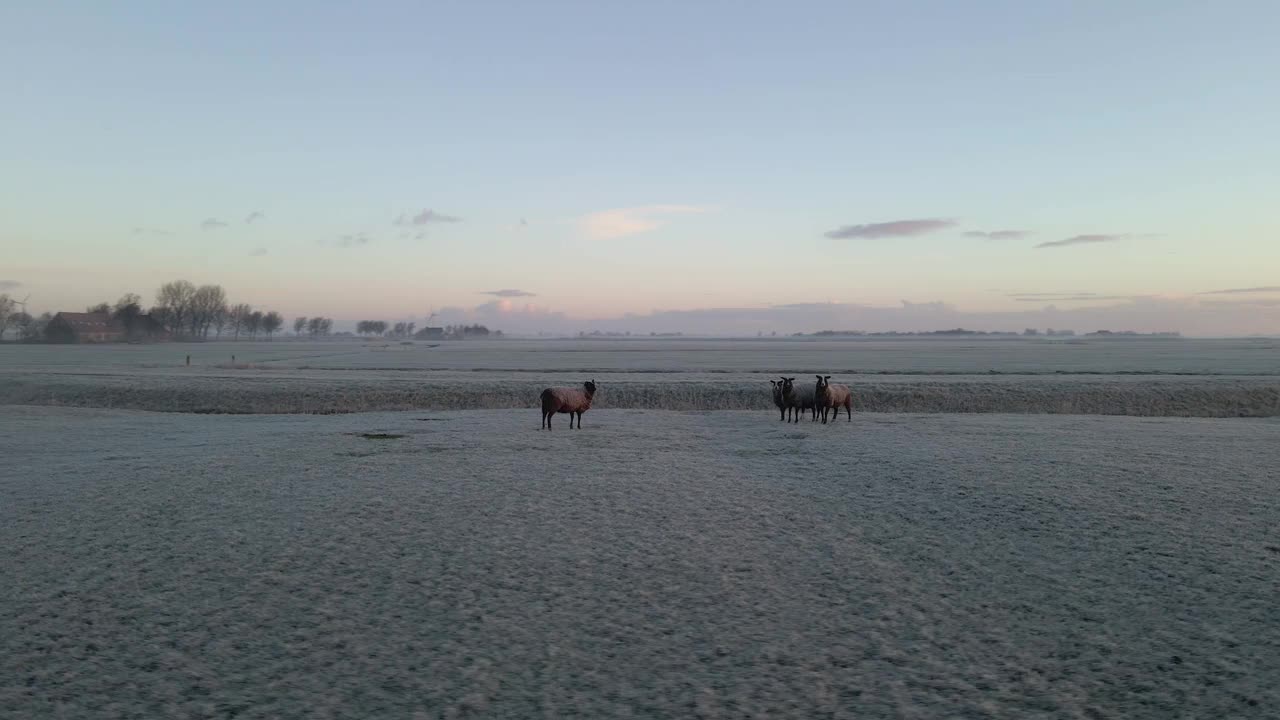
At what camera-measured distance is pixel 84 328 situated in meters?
179

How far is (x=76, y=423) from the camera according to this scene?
28.6 metres

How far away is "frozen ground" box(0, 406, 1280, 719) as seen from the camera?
7.02 meters

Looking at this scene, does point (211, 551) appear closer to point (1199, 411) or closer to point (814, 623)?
point (814, 623)

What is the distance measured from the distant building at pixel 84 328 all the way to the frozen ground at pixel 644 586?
604 feet

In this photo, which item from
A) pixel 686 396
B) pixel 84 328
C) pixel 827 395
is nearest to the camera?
pixel 827 395

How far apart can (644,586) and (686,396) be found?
95.3 feet

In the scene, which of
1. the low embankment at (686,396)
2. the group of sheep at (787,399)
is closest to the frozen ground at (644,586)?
the group of sheep at (787,399)

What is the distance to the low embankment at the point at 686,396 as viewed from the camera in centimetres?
3641

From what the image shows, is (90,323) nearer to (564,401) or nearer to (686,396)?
(686,396)

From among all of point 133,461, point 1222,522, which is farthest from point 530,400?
point 1222,522

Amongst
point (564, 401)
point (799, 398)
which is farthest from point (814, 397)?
point (564, 401)

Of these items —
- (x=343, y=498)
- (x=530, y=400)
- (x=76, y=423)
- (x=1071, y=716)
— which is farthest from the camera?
(x=530, y=400)

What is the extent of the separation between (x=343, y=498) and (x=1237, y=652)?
44.6ft

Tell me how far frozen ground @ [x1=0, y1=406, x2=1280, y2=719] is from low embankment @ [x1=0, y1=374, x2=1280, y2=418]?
17.8 m
